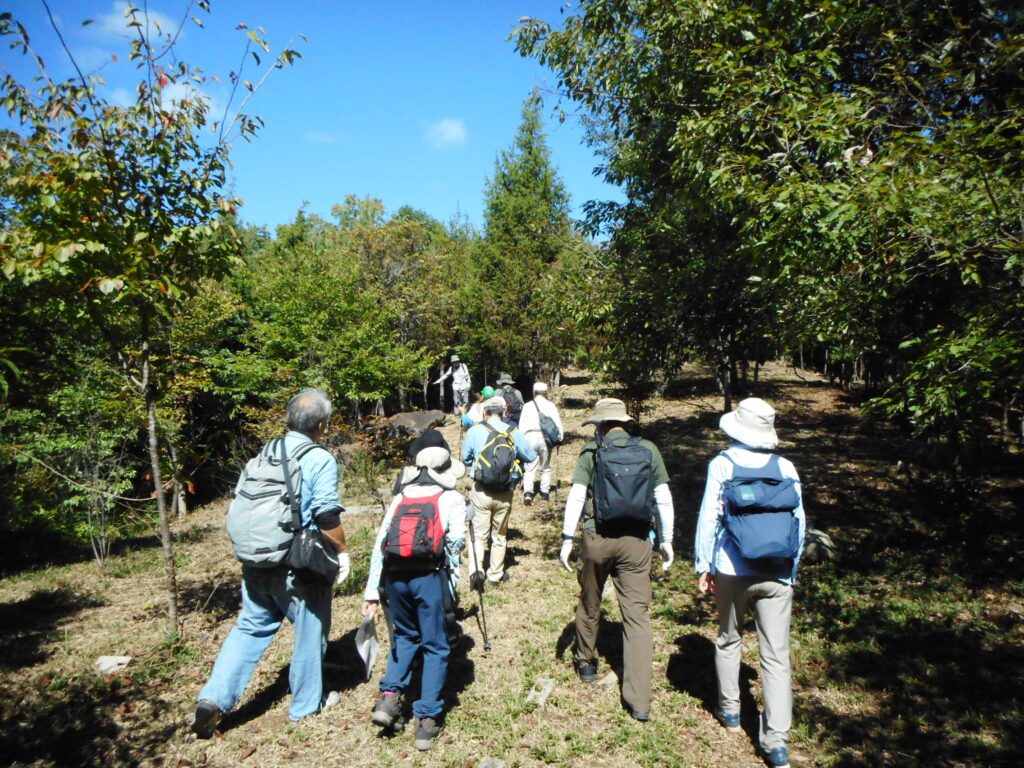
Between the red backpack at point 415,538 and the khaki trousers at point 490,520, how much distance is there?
220cm

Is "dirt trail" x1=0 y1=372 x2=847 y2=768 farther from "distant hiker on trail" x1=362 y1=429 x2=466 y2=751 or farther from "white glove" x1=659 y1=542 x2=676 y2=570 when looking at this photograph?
"white glove" x1=659 y1=542 x2=676 y2=570

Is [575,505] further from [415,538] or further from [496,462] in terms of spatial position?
[496,462]

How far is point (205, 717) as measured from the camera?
3.56 meters

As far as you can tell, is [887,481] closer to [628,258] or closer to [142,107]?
[628,258]

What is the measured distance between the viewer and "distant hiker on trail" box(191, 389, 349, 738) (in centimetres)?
360

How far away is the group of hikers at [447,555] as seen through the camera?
3.46 m

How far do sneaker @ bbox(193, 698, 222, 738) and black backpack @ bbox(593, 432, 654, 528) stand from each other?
8.61 ft

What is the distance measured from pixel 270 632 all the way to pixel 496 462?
8.78ft

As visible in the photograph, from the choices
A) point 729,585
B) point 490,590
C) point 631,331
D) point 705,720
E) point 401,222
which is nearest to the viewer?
point 729,585

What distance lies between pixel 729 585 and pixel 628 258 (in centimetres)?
649

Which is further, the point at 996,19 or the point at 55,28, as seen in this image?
the point at 996,19

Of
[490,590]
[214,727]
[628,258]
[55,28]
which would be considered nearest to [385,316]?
[628,258]

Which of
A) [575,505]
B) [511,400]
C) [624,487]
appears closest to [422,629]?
[575,505]

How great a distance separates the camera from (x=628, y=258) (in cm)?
924
